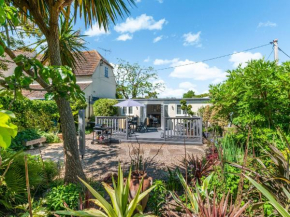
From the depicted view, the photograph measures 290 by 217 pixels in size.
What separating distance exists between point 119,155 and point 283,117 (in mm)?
5328

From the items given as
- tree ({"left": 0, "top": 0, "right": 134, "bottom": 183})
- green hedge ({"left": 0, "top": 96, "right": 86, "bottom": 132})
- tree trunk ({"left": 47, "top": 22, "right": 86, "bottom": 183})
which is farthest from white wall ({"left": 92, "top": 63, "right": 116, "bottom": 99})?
tree trunk ({"left": 47, "top": 22, "right": 86, "bottom": 183})

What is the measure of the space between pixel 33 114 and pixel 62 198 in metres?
8.31

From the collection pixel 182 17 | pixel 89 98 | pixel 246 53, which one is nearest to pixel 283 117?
pixel 182 17

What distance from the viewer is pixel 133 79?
86.2 feet

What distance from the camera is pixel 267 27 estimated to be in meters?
8.66

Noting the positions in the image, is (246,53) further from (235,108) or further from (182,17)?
(235,108)

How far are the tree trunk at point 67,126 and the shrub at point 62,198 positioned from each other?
44 cm

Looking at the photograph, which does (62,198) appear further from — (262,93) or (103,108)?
(103,108)

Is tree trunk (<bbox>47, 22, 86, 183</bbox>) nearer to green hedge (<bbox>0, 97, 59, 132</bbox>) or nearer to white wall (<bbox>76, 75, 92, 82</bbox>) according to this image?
green hedge (<bbox>0, 97, 59, 132</bbox>)

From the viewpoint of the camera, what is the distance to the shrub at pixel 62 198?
2.38 metres

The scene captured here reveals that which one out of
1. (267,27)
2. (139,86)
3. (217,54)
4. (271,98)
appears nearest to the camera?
(271,98)

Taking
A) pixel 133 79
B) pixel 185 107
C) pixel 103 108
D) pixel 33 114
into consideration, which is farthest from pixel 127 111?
pixel 133 79

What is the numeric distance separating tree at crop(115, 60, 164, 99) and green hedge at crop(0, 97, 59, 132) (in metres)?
15.8

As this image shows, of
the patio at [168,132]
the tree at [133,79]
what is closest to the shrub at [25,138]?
the patio at [168,132]
